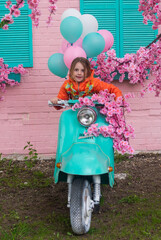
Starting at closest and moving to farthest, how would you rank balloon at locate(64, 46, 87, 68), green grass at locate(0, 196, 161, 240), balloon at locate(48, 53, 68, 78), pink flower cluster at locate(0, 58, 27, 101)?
green grass at locate(0, 196, 161, 240)
balloon at locate(64, 46, 87, 68)
balloon at locate(48, 53, 68, 78)
pink flower cluster at locate(0, 58, 27, 101)

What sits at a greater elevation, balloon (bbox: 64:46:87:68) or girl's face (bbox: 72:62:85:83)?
balloon (bbox: 64:46:87:68)

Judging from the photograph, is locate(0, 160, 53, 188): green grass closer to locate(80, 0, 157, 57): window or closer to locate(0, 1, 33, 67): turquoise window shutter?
locate(0, 1, 33, 67): turquoise window shutter

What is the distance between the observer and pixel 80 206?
2584 mm

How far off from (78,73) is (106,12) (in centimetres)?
267

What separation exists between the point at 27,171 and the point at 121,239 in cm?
225

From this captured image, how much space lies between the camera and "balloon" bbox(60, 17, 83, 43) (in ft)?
10.6

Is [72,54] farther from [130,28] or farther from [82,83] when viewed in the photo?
[130,28]

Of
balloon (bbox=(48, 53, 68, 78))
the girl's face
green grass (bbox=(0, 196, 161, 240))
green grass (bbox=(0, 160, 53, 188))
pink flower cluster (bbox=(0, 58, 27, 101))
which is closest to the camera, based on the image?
green grass (bbox=(0, 196, 161, 240))

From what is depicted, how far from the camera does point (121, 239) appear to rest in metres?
2.70

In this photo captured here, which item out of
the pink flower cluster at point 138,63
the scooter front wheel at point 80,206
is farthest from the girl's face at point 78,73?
the scooter front wheel at point 80,206

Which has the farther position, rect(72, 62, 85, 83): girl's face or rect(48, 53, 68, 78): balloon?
rect(48, 53, 68, 78): balloon

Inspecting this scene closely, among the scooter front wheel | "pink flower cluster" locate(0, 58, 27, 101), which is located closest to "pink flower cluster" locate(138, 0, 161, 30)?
the scooter front wheel

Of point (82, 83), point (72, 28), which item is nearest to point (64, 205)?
point (82, 83)

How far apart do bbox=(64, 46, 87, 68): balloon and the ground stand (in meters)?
1.47
